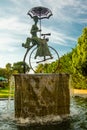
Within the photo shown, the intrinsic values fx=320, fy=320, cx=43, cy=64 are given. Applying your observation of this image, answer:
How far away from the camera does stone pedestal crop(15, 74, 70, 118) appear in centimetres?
1720

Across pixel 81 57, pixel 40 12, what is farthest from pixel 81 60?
pixel 40 12

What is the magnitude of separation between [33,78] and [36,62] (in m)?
2.30

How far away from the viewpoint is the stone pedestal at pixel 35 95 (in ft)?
56.4

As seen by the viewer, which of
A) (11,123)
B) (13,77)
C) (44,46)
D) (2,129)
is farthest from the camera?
(44,46)

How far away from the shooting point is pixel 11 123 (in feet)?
54.4

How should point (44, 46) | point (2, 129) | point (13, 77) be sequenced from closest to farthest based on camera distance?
point (2, 129) → point (13, 77) → point (44, 46)

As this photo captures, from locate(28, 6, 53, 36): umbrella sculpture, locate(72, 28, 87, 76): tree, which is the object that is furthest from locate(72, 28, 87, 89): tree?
locate(28, 6, 53, 36): umbrella sculpture

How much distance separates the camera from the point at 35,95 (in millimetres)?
17297

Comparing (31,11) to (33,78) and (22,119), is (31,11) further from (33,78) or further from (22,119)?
(22,119)

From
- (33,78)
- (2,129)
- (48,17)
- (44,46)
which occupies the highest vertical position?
(48,17)

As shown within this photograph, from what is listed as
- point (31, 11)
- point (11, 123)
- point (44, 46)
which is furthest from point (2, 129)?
point (31, 11)

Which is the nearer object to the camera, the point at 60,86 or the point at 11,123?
the point at 11,123

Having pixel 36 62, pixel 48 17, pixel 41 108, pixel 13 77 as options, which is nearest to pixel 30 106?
pixel 41 108

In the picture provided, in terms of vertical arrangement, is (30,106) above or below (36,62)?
below
